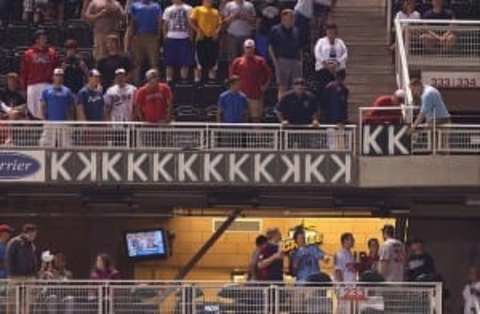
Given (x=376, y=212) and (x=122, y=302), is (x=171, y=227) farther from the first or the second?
(x=122, y=302)

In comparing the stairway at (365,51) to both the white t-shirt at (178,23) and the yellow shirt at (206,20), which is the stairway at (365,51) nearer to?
the yellow shirt at (206,20)

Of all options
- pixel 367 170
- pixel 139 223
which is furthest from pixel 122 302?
pixel 139 223

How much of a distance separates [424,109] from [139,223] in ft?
24.3

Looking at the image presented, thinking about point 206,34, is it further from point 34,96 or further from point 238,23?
point 34,96

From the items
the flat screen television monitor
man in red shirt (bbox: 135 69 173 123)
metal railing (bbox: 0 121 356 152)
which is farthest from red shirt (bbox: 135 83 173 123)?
the flat screen television monitor

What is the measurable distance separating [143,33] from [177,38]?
24.2 inches

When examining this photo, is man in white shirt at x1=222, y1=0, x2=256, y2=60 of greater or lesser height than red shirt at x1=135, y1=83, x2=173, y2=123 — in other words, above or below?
above

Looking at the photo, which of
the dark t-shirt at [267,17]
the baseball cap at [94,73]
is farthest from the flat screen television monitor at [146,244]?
the dark t-shirt at [267,17]

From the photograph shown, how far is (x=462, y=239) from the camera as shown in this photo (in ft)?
129

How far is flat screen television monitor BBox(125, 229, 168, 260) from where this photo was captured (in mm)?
40094

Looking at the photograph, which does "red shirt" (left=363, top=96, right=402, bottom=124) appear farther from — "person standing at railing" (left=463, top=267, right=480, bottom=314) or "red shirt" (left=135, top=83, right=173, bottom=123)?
"red shirt" (left=135, top=83, right=173, bottom=123)

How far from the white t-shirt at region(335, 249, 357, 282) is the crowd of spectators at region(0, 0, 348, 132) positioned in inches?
77.1

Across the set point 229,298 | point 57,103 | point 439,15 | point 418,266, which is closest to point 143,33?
point 57,103

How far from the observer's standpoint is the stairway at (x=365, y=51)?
3869cm
